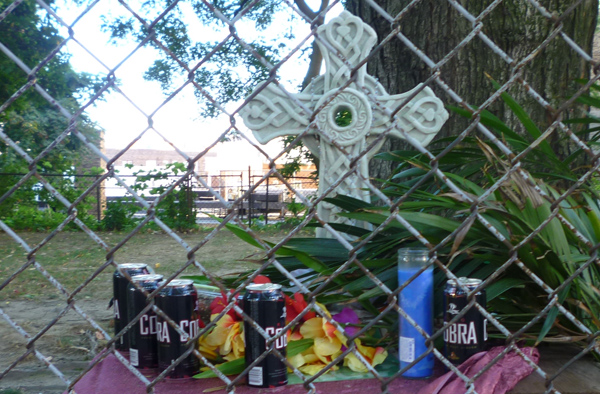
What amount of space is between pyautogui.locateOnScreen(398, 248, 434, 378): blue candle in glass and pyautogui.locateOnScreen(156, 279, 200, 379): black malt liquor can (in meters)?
0.63

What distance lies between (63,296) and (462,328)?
15.8 feet

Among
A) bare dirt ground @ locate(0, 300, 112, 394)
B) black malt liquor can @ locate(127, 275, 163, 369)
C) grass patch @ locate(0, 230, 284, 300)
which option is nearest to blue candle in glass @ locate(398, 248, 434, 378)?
black malt liquor can @ locate(127, 275, 163, 369)

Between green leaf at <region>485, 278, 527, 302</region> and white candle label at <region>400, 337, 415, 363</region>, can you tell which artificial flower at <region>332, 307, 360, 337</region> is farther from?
green leaf at <region>485, 278, 527, 302</region>

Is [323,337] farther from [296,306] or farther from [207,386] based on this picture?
[207,386]

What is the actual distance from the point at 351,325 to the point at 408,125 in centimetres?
131

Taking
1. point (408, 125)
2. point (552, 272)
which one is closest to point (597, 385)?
point (552, 272)

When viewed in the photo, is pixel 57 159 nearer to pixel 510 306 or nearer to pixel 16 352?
pixel 16 352

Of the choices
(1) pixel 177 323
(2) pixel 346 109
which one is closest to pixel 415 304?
(1) pixel 177 323

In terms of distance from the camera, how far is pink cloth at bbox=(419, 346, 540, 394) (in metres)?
1.43

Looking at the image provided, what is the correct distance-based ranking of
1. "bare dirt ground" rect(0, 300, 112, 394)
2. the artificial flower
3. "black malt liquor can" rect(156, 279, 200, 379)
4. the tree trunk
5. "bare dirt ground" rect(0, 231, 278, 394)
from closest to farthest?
"black malt liquor can" rect(156, 279, 200, 379) < the artificial flower < the tree trunk < "bare dirt ground" rect(0, 300, 112, 394) < "bare dirt ground" rect(0, 231, 278, 394)

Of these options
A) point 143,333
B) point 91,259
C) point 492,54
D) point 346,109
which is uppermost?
point 492,54

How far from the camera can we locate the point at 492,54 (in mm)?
3006

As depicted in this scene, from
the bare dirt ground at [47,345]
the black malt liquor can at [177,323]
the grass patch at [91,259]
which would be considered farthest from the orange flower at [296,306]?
the grass patch at [91,259]

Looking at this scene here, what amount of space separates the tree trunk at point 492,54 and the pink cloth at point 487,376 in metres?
1.47
